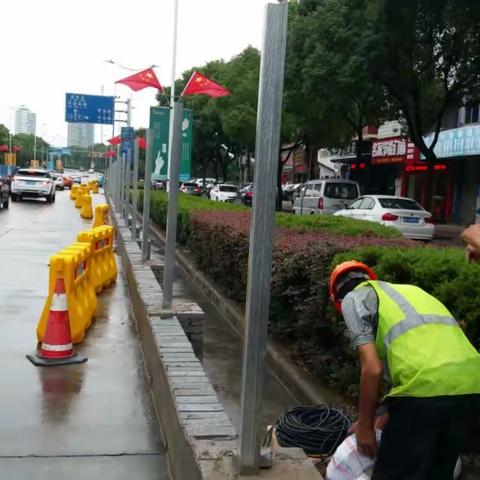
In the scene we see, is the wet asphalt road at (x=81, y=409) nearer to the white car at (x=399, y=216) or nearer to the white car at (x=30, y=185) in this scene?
the white car at (x=399, y=216)

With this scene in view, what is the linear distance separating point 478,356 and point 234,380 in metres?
3.79

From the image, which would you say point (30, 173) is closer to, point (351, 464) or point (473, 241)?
point (351, 464)

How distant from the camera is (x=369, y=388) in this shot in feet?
7.96

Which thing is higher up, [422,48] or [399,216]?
[422,48]

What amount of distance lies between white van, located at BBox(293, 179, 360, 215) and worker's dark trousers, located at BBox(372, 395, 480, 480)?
2164cm

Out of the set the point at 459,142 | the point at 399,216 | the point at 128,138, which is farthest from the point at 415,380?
the point at 459,142

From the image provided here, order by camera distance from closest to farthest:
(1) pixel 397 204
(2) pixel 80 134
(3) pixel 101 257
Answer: (3) pixel 101 257
(1) pixel 397 204
(2) pixel 80 134

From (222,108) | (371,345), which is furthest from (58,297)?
(222,108)

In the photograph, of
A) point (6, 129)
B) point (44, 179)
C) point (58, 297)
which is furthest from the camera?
point (6, 129)

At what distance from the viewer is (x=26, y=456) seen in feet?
13.0

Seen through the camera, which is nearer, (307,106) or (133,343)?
(133,343)

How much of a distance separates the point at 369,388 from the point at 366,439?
0.25m

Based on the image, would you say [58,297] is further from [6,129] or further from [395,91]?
[6,129]

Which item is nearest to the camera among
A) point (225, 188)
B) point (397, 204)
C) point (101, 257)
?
point (101, 257)
